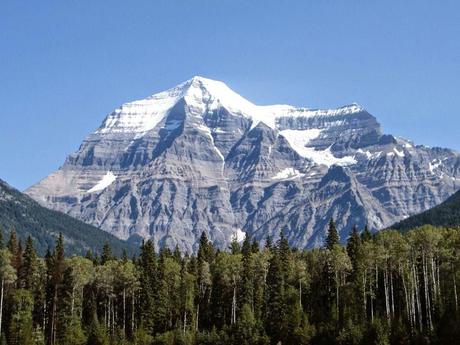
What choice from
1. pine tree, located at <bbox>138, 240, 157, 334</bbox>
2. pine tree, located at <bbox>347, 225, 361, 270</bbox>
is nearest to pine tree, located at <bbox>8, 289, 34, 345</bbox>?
pine tree, located at <bbox>138, 240, 157, 334</bbox>

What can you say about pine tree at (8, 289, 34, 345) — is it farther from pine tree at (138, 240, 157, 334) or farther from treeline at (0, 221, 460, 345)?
pine tree at (138, 240, 157, 334)

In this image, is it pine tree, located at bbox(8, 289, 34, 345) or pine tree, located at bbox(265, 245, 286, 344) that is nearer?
pine tree, located at bbox(8, 289, 34, 345)

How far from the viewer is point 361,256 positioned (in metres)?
153

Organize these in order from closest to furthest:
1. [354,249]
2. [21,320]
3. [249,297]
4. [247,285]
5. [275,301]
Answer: [21,320]
[275,301]
[249,297]
[247,285]
[354,249]

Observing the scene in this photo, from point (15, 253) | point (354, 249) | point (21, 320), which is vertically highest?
point (15, 253)

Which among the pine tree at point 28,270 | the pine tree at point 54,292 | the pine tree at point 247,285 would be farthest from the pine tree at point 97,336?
the pine tree at point 247,285

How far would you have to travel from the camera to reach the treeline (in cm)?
13975

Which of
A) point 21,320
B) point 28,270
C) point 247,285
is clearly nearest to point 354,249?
point 247,285

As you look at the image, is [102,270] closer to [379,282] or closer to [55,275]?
[55,275]

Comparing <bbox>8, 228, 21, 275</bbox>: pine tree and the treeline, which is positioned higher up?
<bbox>8, 228, 21, 275</bbox>: pine tree

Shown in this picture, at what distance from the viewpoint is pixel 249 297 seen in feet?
528

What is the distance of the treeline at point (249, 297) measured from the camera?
458 ft

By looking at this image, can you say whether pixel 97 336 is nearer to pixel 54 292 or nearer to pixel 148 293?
pixel 54 292

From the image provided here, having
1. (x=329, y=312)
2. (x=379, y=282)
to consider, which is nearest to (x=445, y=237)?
(x=379, y=282)
